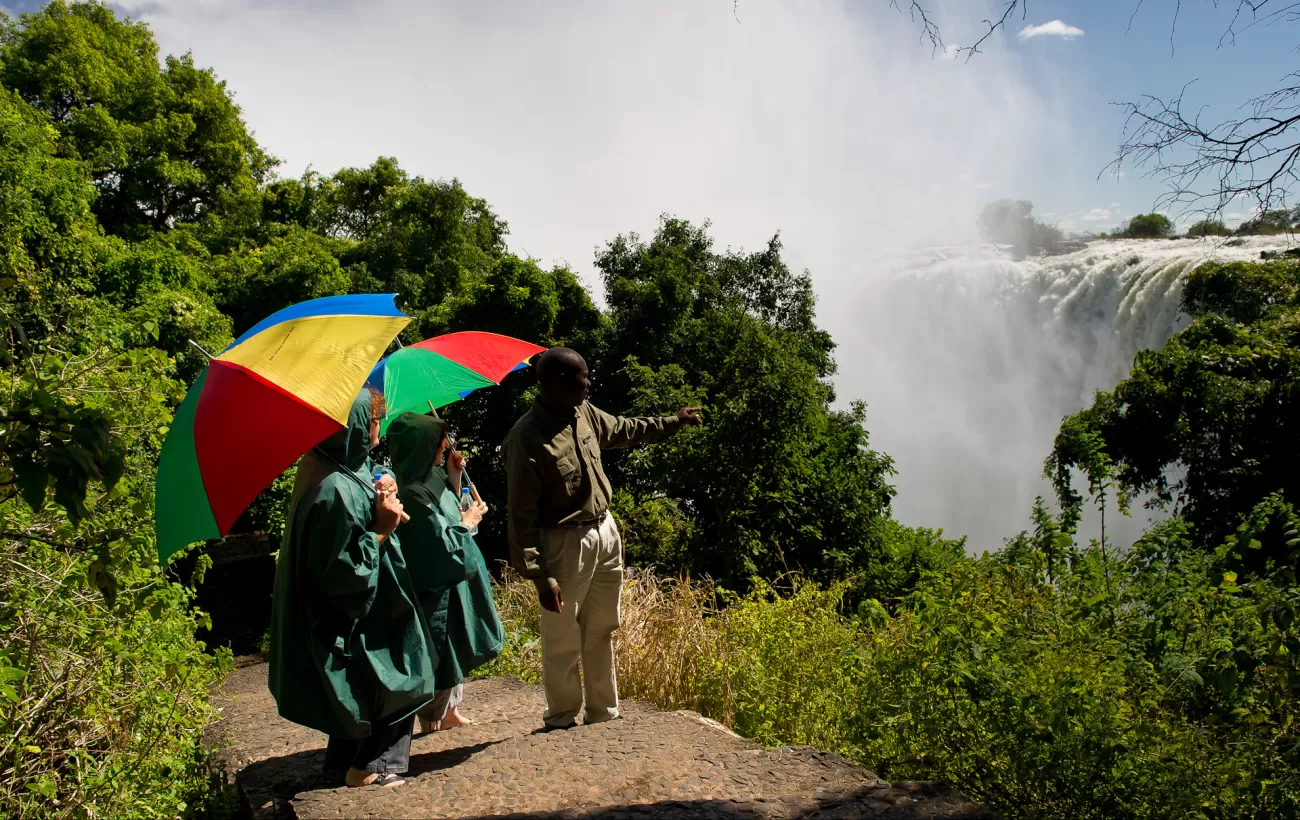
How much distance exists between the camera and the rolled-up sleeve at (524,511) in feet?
11.6

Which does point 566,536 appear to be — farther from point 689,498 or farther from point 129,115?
point 129,115

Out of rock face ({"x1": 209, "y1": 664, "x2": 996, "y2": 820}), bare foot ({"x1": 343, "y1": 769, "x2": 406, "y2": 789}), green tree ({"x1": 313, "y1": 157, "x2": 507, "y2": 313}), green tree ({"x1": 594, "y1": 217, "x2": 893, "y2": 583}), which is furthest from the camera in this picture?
green tree ({"x1": 313, "y1": 157, "x2": 507, "y2": 313})

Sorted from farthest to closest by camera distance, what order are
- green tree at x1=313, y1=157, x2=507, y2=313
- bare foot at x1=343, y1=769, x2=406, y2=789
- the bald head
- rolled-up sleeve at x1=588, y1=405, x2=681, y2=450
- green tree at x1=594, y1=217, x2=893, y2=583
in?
green tree at x1=313, y1=157, x2=507, y2=313
green tree at x1=594, y1=217, x2=893, y2=583
rolled-up sleeve at x1=588, y1=405, x2=681, y2=450
the bald head
bare foot at x1=343, y1=769, x2=406, y2=789

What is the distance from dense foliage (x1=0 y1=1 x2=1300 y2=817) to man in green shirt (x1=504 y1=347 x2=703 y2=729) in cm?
101

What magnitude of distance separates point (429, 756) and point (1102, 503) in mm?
3873

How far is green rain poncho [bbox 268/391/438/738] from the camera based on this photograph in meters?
3.03

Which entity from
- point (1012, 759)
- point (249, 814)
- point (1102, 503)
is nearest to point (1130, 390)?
point (1102, 503)

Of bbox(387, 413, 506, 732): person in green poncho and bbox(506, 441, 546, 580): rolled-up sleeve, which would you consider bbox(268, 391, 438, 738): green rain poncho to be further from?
bbox(506, 441, 546, 580): rolled-up sleeve

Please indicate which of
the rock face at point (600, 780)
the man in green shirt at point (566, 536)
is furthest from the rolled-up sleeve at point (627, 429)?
the rock face at point (600, 780)

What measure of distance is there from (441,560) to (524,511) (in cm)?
37

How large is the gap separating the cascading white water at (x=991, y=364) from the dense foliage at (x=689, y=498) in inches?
388

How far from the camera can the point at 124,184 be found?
889 inches

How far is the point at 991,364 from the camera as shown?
43.4 m

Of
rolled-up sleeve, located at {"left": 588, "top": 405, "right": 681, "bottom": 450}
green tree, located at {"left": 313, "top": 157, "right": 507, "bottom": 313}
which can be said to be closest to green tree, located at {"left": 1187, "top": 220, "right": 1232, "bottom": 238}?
rolled-up sleeve, located at {"left": 588, "top": 405, "right": 681, "bottom": 450}
